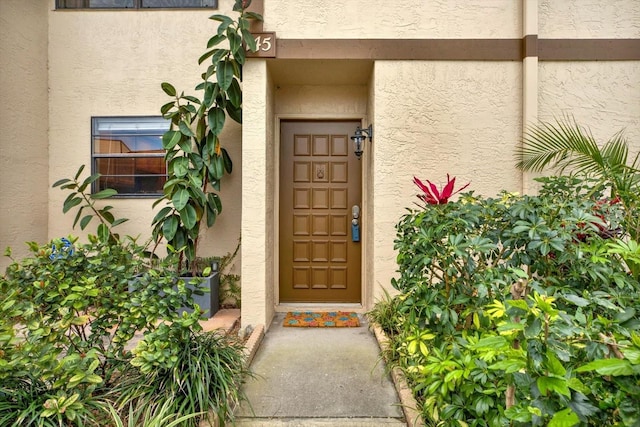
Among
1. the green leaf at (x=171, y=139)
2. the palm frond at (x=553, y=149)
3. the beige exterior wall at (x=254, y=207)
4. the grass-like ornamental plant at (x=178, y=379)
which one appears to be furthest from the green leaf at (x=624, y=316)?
the green leaf at (x=171, y=139)

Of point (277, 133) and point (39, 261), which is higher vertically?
point (277, 133)

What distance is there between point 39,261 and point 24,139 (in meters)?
2.82

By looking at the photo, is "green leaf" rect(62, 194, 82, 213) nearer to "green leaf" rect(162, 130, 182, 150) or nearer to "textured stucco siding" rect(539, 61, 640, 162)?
"green leaf" rect(162, 130, 182, 150)

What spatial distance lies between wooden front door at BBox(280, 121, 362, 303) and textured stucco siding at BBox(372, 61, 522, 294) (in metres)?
0.77

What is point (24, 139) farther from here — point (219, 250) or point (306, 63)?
point (306, 63)

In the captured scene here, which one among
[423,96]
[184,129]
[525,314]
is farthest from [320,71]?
[525,314]

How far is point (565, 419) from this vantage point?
901mm

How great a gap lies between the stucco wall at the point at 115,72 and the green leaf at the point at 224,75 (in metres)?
0.86

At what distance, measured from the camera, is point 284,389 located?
2.32 m

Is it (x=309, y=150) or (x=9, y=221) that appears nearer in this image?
(x=9, y=221)

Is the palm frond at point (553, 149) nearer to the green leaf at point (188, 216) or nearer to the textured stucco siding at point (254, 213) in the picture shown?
the textured stucco siding at point (254, 213)

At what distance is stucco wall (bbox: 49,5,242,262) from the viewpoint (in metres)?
3.97

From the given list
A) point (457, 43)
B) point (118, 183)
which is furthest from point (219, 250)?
point (457, 43)

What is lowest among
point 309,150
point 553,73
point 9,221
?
point 9,221
